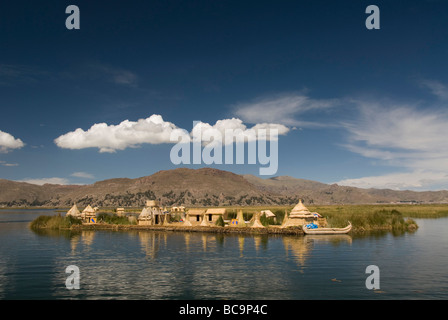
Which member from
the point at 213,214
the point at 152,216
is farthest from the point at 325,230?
the point at 152,216

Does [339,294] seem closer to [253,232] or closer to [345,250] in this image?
[345,250]

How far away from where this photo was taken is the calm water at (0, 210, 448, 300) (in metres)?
22.6

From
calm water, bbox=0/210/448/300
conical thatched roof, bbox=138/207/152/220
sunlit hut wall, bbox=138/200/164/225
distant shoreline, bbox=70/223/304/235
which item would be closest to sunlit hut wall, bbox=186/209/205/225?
distant shoreline, bbox=70/223/304/235

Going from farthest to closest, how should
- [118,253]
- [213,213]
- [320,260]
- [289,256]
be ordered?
1. [213,213]
2. [118,253]
3. [289,256]
4. [320,260]

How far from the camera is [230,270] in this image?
29.4 meters

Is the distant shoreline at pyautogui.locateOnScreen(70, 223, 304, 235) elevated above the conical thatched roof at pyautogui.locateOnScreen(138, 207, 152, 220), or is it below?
below

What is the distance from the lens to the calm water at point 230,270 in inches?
888

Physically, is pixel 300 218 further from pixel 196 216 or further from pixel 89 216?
pixel 89 216

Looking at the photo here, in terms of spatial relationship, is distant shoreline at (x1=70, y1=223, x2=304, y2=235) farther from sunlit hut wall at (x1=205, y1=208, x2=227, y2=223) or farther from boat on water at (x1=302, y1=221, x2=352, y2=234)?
sunlit hut wall at (x1=205, y1=208, x2=227, y2=223)

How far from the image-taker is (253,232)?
196 ft

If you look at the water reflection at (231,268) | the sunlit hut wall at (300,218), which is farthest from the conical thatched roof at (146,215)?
the sunlit hut wall at (300,218)

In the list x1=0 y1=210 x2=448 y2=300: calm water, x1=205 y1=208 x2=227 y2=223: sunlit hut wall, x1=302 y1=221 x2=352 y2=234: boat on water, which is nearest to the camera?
x1=0 y1=210 x2=448 y2=300: calm water

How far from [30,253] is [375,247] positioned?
43008 millimetres
